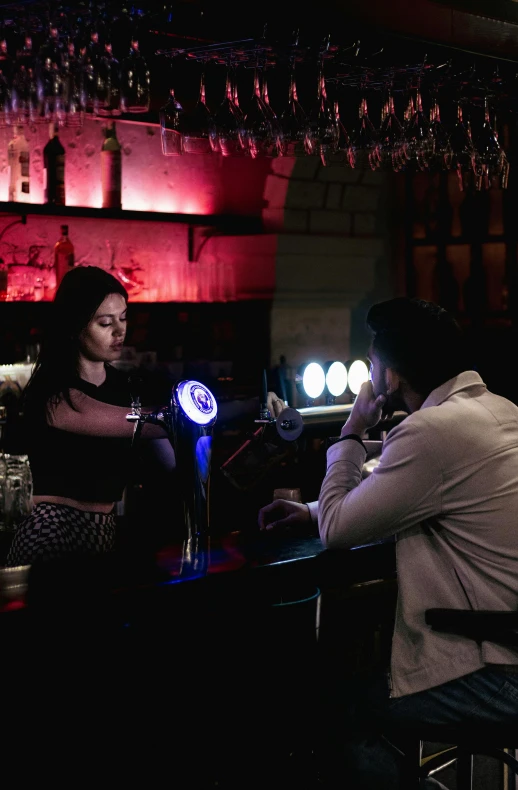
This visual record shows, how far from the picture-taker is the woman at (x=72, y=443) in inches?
112

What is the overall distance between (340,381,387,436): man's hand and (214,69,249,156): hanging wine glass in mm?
974

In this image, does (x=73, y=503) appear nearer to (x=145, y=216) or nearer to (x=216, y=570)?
(x=216, y=570)

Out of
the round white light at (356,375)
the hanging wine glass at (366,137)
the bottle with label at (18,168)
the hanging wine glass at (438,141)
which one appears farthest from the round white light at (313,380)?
the bottle with label at (18,168)

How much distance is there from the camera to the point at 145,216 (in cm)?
511

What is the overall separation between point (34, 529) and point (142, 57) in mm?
1357

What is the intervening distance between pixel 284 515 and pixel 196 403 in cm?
46

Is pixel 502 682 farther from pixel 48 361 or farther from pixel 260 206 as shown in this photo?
pixel 260 206

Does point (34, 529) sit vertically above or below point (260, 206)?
below

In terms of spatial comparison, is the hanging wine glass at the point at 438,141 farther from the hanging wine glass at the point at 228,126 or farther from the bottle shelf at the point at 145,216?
the bottle shelf at the point at 145,216

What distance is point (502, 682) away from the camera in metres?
2.12

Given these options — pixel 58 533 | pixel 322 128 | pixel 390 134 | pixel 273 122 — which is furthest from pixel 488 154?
pixel 58 533

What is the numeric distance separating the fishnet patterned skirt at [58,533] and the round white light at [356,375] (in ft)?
3.70

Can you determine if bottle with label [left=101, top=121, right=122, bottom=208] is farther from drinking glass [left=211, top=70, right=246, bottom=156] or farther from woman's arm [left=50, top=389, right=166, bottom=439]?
woman's arm [left=50, top=389, right=166, bottom=439]

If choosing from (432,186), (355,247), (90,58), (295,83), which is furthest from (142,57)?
(432,186)
